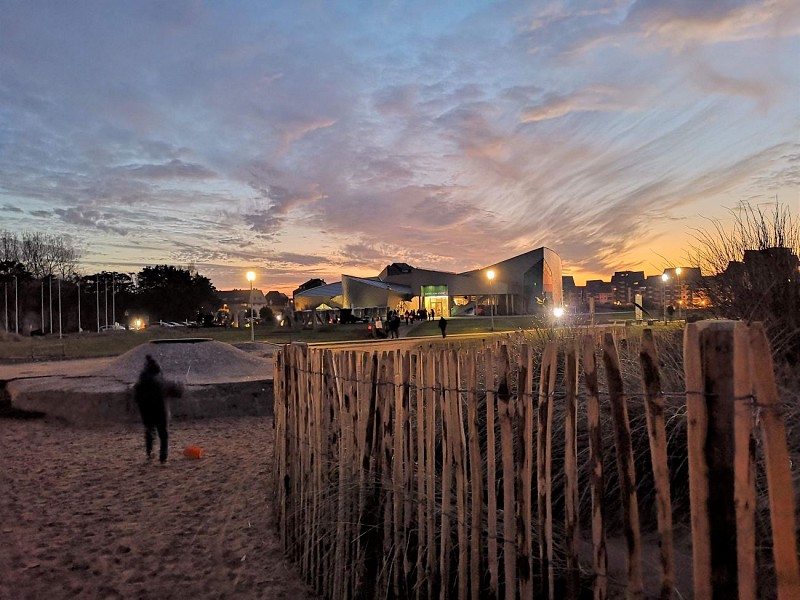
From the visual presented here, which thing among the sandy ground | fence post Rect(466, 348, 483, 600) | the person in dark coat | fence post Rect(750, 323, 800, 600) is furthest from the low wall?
fence post Rect(750, 323, 800, 600)

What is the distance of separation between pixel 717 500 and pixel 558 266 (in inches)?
3517

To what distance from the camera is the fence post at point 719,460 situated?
1.77 metres

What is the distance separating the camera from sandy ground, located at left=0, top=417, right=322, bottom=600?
4.19m

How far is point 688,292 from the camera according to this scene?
8.23 meters

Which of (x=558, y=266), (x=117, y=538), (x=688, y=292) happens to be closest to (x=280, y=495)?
(x=117, y=538)

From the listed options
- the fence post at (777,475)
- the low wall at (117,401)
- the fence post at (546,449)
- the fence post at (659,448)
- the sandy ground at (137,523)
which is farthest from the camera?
the low wall at (117,401)

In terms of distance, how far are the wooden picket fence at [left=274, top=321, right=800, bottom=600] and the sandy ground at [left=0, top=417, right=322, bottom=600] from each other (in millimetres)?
451

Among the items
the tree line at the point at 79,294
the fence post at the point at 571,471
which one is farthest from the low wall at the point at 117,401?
the tree line at the point at 79,294

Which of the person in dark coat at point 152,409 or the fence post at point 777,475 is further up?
the fence post at point 777,475

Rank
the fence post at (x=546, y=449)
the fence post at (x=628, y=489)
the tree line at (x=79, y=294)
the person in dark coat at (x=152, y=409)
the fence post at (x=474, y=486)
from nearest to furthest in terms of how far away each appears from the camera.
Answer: the fence post at (x=628, y=489), the fence post at (x=546, y=449), the fence post at (x=474, y=486), the person in dark coat at (x=152, y=409), the tree line at (x=79, y=294)

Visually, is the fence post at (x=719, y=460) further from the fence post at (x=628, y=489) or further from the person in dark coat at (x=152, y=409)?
the person in dark coat at (x=152, y=409)

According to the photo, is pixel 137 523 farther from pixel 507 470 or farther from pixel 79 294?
pixel 79 294

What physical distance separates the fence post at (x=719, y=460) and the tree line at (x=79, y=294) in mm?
53842

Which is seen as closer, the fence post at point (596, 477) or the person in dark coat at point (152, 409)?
the fence post at point (596, 477)
